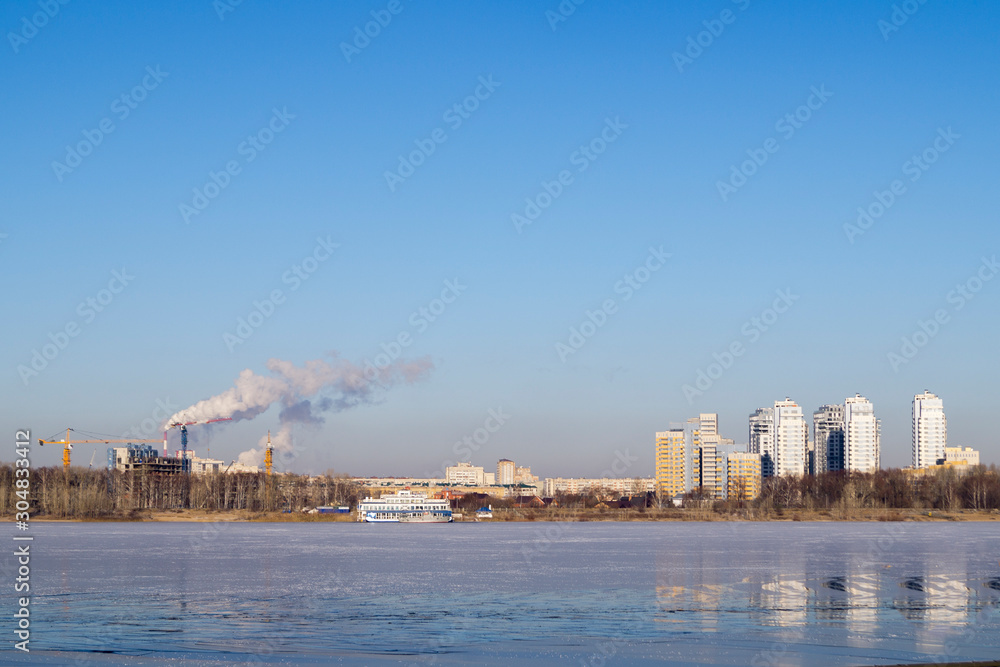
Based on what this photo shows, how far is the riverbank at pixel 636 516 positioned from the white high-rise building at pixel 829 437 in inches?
2678

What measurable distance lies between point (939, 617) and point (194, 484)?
11062 centimetres

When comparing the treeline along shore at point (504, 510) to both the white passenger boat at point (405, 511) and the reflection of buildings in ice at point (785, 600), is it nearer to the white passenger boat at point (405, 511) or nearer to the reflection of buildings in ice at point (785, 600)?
the white passenger boat at point (405, 511)

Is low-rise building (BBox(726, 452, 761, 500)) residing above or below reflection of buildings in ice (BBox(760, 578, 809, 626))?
below

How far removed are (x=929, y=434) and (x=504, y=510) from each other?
101 m

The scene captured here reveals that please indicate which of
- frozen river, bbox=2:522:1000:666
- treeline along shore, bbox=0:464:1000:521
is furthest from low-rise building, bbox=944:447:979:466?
frozen river, bbox=2:522:1000:666

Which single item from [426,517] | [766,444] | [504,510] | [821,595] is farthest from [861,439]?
[821,595]

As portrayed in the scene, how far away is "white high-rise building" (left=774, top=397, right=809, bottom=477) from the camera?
18750 centimetres

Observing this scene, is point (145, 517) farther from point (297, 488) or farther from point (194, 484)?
point (297, 488)

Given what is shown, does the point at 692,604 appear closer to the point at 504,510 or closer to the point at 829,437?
the point at 504,510

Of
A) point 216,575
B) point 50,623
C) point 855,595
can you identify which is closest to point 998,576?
point 855,595

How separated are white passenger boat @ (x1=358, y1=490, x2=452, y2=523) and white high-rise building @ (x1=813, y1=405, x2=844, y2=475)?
93.1 meters

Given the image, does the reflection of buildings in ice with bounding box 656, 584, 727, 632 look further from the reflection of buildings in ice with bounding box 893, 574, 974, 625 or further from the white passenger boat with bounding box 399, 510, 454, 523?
the white passenger boat with bounding box 399, 510, 454, 523

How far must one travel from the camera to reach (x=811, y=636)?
727 inches

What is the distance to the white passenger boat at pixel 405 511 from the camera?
115312 millimetres
